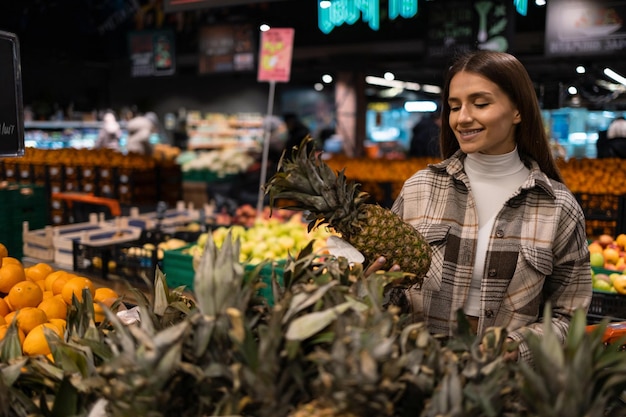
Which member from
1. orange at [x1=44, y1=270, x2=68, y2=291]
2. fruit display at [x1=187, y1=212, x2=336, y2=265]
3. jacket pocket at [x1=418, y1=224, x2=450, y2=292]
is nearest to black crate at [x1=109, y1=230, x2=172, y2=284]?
fruit display at [x1=187, y1=212, x2=336, y2=265]

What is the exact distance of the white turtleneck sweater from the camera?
6.83ft

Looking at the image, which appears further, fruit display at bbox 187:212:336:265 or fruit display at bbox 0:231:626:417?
fruit display at bbox 187:212:336:265

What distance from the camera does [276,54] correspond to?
5859 mm

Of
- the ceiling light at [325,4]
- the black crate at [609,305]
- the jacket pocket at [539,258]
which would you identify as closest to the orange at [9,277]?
the jacket pocket at [539,258]

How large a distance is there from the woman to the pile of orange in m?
1.16

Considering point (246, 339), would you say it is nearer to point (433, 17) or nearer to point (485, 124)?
point (485, 124)

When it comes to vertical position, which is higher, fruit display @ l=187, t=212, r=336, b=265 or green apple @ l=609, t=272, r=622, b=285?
fruit display @ l=187, t=212, r=336, b=265

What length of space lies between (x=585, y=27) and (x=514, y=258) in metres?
5.78

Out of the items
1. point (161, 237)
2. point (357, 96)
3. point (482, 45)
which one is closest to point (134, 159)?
point (161, 237)

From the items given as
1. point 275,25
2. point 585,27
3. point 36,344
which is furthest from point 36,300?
point 275,25

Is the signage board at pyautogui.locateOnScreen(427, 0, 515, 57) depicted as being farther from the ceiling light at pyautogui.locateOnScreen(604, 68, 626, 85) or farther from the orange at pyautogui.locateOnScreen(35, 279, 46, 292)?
the orange at pyautogui.locateOnScreen(35, 279, 46, 292)

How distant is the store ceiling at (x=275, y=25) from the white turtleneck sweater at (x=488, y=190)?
26.7 feet

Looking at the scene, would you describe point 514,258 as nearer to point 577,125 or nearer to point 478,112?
point 478,112

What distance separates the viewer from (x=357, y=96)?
13062 millimetres
